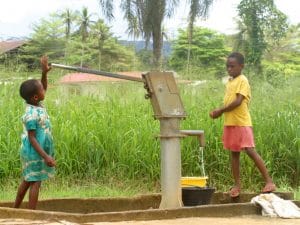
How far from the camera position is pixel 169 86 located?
4680 mm

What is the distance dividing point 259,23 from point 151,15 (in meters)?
7.75

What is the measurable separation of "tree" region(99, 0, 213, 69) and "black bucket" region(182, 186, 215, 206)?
772 inches

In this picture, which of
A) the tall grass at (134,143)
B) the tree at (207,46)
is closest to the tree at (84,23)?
the tree at (207,46)

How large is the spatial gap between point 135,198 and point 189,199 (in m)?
0.47

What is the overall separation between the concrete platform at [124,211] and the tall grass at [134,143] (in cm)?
164

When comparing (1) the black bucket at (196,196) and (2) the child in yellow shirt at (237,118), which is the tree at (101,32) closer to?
(2) the child in yellow shirt at (237,118)

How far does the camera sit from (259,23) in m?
30.6

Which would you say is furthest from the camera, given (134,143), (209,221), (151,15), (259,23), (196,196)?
(259,23)

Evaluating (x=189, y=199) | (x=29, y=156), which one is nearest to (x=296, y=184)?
(x=189, y=199)

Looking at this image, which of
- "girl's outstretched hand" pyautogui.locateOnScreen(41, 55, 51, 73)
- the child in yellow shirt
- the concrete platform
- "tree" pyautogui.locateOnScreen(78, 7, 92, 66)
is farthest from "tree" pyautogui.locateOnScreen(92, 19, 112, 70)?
"girl's outstretched hand" pyautogui.locateOnScreen(41, 55, 51, 73)

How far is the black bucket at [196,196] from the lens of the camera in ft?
16.1

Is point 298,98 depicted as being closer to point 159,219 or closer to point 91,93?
point 91,93

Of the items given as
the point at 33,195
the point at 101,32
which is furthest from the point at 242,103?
the point at 101,32

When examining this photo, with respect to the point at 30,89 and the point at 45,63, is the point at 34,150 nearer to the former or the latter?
the point at 30,89
